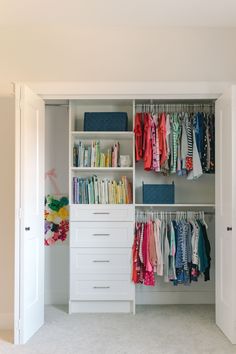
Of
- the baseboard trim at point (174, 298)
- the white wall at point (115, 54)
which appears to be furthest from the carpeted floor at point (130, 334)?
the white wall at point (115, 54)

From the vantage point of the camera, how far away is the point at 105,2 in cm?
359

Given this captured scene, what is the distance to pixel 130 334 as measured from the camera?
378 cm

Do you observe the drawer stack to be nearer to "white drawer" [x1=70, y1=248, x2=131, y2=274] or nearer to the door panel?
"white drawer" [x1=70, y1=248, x2=131, y2=274]

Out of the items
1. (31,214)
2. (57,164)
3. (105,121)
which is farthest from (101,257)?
(105,121)

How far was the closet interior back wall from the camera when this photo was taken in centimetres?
492

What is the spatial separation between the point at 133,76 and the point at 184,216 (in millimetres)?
1600

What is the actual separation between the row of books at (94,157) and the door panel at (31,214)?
58cm

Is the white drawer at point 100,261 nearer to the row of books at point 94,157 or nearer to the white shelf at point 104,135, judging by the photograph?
the row of books at point 94,157

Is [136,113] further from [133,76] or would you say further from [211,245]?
[211,245]

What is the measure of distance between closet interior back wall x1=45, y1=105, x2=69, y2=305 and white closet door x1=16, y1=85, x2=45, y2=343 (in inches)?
29.9

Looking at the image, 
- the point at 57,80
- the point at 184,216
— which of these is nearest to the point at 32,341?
the point at 184,216

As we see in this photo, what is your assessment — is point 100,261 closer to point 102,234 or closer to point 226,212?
point 102,234

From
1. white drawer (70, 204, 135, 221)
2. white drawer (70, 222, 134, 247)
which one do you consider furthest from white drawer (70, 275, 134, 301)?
white drawer (70, 204, 135, 221)

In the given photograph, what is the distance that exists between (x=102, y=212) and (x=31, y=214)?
93 centimetres
